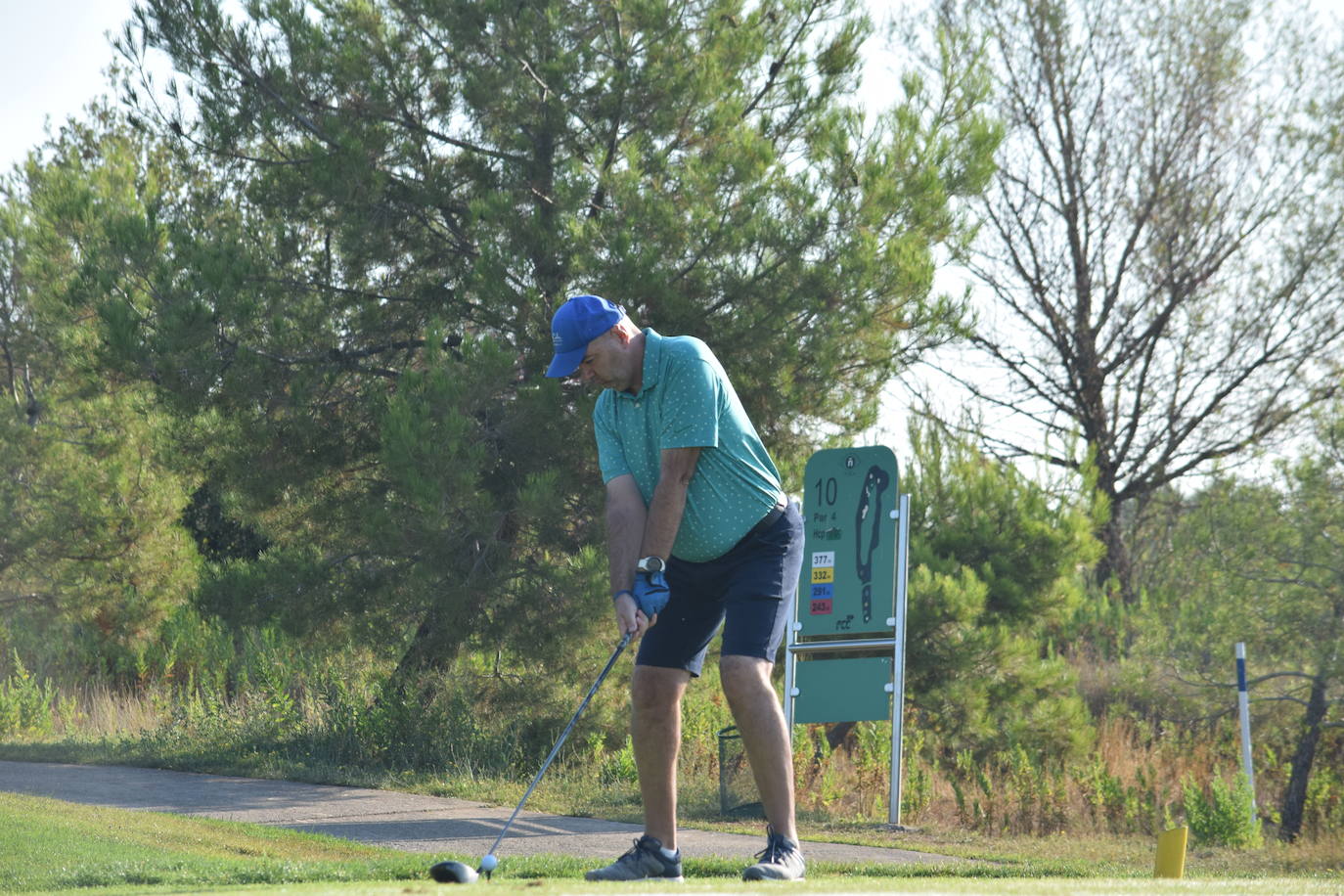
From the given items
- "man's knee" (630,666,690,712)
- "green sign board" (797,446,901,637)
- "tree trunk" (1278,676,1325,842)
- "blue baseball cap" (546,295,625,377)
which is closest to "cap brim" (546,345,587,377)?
"blue baseball cap" (546,295,625,377)

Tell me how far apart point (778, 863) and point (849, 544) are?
529 centimetres

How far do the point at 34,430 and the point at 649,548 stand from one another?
15.6 metres

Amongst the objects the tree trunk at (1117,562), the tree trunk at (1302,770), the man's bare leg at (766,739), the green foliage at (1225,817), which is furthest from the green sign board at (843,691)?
the tree trunk at (1117,562)

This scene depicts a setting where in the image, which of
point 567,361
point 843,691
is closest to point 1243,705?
point 843,691

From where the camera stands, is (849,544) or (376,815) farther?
(849,544)

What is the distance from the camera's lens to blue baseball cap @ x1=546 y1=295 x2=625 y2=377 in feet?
16.4

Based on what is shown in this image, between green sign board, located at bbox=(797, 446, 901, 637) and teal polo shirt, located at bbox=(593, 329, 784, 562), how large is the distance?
460 centimetres

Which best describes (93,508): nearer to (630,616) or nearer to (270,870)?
(270,870)

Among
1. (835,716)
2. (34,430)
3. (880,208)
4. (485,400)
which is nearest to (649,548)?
(835,716)

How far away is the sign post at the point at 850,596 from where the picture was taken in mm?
9477

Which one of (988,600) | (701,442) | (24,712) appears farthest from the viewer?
(24,712)

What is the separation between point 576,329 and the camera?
4.98 m

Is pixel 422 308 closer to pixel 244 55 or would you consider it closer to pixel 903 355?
pixel 244 55

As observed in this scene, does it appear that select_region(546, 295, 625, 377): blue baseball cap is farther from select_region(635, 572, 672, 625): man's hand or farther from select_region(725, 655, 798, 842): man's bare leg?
select_region(725, 655, 798, 842): man's bare leg
